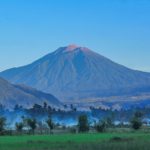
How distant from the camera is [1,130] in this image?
89.9m

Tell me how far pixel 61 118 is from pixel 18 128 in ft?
311

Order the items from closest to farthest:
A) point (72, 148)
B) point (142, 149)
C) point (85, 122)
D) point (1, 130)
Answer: point (142, 149) < point (72, 148) < point (1, 130) < point (85, 122)

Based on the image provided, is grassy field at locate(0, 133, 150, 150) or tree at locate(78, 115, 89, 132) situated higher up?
tree at locate(78, 115, 89, 132)

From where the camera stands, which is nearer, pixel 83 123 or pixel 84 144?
pixel 84 144

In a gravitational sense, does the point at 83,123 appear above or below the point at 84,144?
above

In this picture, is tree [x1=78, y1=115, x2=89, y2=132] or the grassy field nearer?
the grassy field

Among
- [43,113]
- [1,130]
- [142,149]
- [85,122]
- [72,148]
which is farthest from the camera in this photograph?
[43,113]

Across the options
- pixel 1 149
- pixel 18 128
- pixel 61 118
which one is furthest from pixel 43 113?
pixel 1 149

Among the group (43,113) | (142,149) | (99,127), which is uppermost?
(43,113)

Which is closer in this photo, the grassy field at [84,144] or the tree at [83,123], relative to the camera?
the grassy field at [84,144]

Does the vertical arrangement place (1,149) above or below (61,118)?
below

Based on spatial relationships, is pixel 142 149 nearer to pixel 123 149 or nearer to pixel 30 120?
pixel 123 149

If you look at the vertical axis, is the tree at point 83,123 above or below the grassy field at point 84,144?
above

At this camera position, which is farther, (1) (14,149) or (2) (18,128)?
(2) (18,128)
